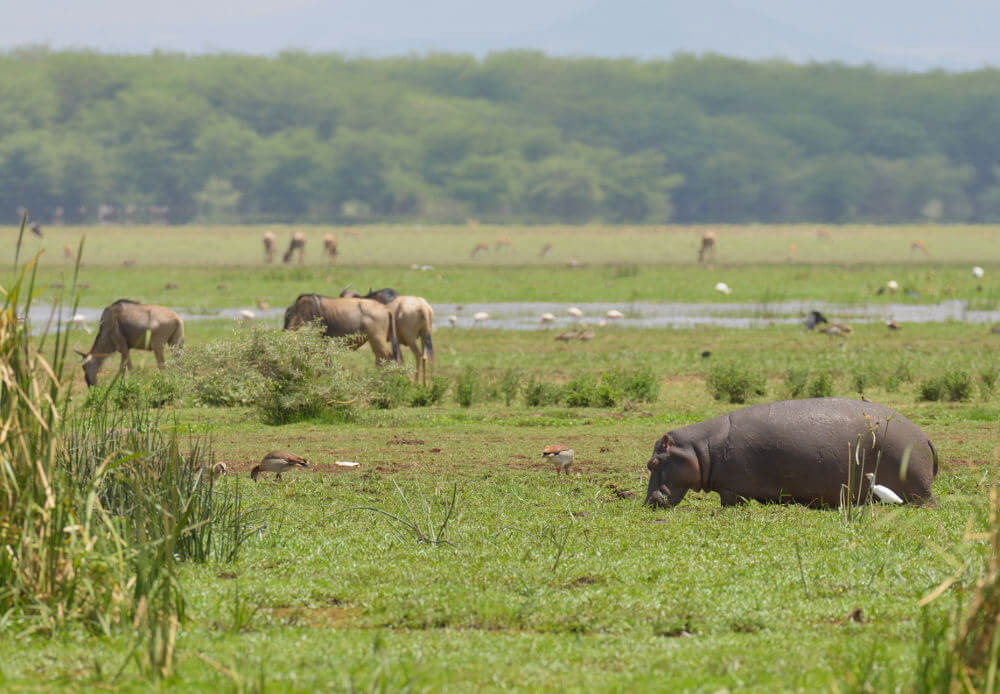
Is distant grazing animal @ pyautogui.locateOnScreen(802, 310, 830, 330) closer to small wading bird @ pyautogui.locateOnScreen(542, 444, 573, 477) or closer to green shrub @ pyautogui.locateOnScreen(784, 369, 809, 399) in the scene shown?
green shrub @ pyautogui.locateOnScreen(784, 369, 809, 399)

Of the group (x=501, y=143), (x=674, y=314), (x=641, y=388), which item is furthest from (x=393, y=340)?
(x=501, y=143)

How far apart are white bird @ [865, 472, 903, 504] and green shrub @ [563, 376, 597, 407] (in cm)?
733

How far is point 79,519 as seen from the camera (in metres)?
6.78

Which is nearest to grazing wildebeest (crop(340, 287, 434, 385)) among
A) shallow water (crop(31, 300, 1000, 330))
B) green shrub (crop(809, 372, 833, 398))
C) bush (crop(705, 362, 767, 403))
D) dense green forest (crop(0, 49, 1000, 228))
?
bush (crop(705, 362, 767, 403))

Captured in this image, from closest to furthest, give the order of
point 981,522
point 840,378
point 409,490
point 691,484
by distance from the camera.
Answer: point 981,522 < point 691,484 < point 409,490 < point 840,378

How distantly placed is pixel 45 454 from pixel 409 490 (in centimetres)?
421

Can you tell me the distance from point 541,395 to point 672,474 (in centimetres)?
752

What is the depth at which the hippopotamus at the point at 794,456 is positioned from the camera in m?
9.44

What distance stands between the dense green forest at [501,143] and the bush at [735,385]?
9089 centimetres

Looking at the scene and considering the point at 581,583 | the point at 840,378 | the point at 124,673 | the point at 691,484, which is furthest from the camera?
the point at 840,378

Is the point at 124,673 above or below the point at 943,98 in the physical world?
below

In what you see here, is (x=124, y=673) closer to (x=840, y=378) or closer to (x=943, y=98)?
(x=840, y=378)

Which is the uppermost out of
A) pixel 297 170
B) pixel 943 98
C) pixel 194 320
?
pixel 943 98

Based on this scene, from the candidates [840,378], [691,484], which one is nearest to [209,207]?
[840,378]
